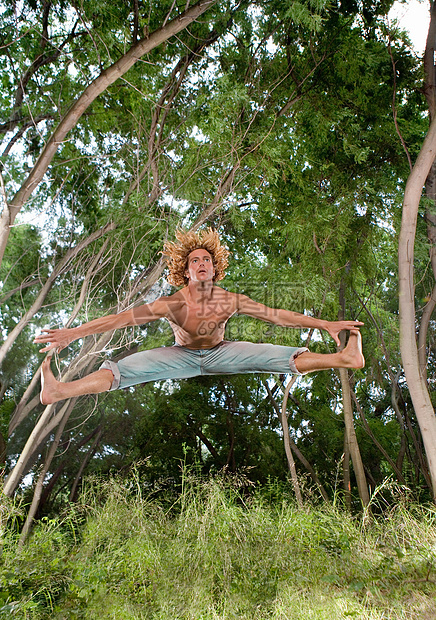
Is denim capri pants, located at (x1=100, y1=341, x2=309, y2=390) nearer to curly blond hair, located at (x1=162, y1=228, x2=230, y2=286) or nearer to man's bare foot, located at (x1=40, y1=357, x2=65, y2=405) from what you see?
man's bare foot, located at (x1=40, y1=357, x2=65, y2=405)

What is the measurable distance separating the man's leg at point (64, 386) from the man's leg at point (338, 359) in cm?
106

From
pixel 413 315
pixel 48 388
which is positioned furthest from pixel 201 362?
pixel 413 315

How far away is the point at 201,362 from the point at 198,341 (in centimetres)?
13

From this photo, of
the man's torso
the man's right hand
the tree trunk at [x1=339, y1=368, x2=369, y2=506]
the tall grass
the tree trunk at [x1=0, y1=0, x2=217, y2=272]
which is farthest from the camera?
the tree trunk at [x1=339, y1=368, x2=369, y2=506]

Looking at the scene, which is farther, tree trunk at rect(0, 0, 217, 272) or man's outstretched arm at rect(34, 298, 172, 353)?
tree trunk at rect(0, 0, 217, 272)

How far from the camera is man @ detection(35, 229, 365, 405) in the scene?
2717 mm

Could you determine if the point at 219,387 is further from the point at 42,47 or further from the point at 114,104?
the point at 42,47

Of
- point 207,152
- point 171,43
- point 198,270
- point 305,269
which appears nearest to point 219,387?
point 305,269

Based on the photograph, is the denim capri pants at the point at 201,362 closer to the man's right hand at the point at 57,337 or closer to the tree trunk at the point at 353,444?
the man's right hand at the point at 57,337

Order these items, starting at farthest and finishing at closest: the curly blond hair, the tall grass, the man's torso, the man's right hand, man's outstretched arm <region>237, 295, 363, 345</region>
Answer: the tall grass → the curly blond hair → the man's torso → man's outstretched arm <region>237, 295, 363, 345</region> → the man's right hand

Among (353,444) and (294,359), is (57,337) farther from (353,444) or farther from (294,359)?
(353,444)

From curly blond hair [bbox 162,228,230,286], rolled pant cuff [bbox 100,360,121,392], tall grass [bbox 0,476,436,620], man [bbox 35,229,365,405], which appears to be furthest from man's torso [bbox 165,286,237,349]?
tall grass [bbox 0,476,436,620]

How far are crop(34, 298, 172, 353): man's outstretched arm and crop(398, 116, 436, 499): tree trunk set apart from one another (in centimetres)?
262

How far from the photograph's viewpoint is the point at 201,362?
10.1 feet
